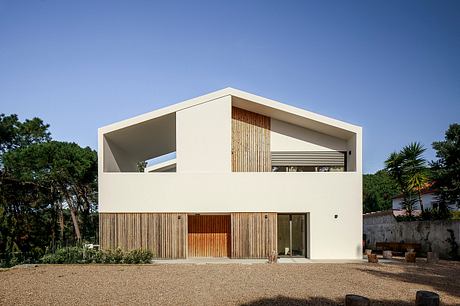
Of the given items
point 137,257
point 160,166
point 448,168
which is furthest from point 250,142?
point 448,168

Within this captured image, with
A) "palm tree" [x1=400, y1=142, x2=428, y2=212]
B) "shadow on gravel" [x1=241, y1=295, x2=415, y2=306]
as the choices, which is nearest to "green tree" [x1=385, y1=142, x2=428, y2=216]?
→ "palm tree" [x1=400, y1=142, x2=428, y2=212]

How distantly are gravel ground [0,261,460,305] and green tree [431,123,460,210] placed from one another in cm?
472

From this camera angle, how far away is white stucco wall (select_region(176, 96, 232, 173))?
58.5ft

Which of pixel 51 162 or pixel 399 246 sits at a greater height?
pixel 51 162

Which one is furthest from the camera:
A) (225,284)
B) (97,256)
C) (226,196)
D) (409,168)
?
(409,168)

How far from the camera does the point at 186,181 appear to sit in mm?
17578

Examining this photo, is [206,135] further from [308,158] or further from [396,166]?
[396,166]

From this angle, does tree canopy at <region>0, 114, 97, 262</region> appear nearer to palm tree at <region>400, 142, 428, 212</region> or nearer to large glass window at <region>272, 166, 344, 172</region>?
large glass window at <region>272, 166, 344, 172</region>

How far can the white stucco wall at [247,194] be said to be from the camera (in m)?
17.4

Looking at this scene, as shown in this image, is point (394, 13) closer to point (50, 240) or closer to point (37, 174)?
point (37, 174)

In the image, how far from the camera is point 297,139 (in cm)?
1911

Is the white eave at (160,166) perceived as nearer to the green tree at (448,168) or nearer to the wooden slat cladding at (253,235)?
the wooden slat cladding at (253,235)

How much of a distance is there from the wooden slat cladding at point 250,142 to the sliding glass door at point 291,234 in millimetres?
2354

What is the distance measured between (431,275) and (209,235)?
9.07m
